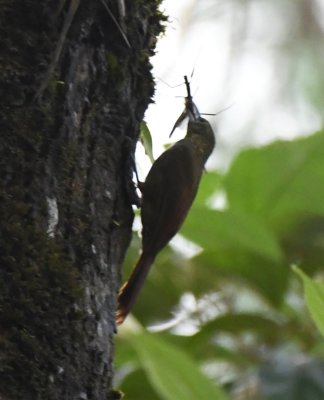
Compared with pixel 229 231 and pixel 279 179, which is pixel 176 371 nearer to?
pixel 229 231

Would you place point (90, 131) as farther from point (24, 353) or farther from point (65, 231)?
point (24, 353)

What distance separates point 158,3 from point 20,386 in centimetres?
66

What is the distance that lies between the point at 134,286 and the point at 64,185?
18.2 inches

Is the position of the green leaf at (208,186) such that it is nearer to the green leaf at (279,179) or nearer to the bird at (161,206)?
the green leaf at (279,179)

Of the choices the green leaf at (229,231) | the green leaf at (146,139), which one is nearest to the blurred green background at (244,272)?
the green leaf at (229,231)

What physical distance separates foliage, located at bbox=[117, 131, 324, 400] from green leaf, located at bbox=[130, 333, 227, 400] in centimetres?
17

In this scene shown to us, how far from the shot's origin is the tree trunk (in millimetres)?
1162

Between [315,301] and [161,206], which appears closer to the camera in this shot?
[315,301]

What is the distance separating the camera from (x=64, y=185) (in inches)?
49.2

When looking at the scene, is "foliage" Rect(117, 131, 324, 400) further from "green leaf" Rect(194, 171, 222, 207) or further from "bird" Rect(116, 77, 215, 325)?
"bird" Rect(116, 77, 215, 325)

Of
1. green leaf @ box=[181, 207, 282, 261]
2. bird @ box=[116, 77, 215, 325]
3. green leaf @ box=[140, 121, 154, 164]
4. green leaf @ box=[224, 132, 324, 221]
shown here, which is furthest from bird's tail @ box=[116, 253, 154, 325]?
green leaf @ box=[224, 132, 324, 221]

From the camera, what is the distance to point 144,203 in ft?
5.45

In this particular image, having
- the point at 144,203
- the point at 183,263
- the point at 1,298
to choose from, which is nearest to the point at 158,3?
the point at 144,203

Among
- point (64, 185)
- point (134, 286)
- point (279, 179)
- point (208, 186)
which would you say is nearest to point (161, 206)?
point (134, 286)
